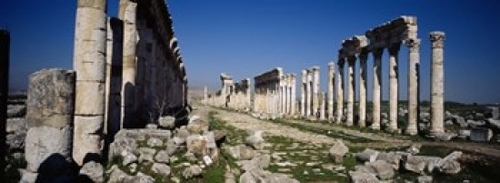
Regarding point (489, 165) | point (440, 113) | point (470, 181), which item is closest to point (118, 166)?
point (470, 181)

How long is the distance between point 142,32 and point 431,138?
605 inches

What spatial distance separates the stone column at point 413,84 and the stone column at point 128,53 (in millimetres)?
16409

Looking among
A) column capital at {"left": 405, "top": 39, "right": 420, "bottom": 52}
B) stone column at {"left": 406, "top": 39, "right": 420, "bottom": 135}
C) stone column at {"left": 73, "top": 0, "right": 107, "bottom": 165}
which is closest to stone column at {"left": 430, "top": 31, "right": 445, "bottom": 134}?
column capital at {"left": 405, "top": 39, "right": 420, "bottom": 52}

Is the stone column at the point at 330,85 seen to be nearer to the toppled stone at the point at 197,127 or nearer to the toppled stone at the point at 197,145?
the toppled stone at the point at 197,127

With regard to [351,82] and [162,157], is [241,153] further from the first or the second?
[351,82]

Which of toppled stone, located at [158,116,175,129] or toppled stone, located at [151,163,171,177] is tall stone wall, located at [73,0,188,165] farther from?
toppled stone, located at [151,163,171,177]

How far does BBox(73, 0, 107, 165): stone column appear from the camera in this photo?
10445 millimetres

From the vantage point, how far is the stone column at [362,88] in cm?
3045

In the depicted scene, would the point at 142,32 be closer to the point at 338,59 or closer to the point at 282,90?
the point at 338,59

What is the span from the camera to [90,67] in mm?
10680

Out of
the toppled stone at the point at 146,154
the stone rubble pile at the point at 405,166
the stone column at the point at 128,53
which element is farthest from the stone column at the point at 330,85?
the toppled stone at the point at 146,154

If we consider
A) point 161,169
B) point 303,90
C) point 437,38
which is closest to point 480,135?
point 437,38

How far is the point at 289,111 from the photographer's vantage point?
159ft

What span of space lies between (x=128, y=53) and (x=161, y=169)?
277 inches
